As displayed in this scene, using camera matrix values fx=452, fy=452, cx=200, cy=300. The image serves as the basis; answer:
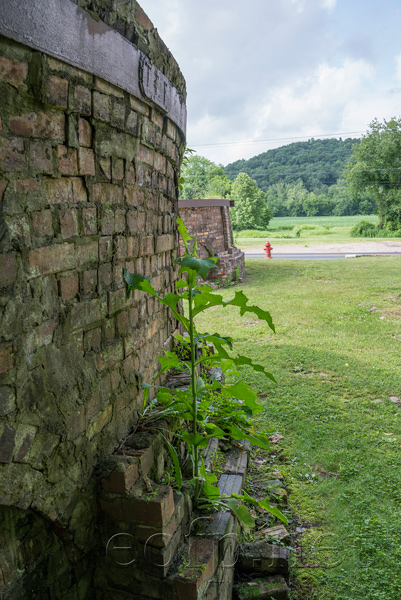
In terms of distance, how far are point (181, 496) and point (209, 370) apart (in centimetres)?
255

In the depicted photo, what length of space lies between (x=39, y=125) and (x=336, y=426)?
12.0ft

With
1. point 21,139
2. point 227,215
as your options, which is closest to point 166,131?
point 21,139

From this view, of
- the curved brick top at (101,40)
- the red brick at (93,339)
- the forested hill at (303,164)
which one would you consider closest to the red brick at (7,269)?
the red brick at (93,339)

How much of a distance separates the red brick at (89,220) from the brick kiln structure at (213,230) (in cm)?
1010

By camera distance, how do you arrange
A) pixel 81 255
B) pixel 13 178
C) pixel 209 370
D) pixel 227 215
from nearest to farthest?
pixel 13 178 < pixel 81 255 < pixel 209 370 < pixel 227 215

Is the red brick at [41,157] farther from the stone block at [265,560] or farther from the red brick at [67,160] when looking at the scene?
the stone block at [265,560]

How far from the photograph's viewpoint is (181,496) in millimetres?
1940

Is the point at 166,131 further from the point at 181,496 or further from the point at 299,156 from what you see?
the point at 299,156

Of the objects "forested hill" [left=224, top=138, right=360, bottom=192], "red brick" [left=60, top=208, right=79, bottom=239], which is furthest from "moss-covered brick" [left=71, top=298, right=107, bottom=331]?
"forested hill" [left=224, top=138, right=360, bottom=192]

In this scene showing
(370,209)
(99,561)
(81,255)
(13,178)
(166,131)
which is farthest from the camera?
(370,209)

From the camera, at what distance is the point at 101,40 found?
1.74 meters

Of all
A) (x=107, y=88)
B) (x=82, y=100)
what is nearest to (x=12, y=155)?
(x=82, y=100)

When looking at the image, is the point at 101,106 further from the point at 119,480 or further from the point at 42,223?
the point at 119,480

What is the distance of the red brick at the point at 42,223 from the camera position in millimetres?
1464
